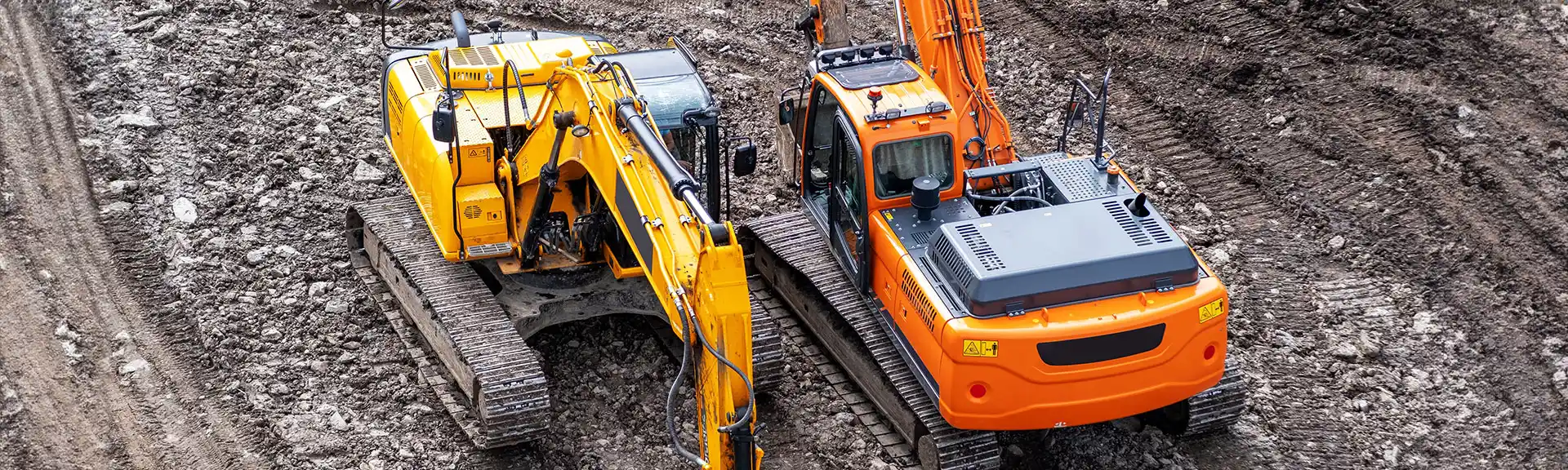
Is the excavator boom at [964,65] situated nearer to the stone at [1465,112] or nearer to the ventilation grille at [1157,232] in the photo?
the ventilation grille at [1157,232]

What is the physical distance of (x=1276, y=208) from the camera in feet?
43.0

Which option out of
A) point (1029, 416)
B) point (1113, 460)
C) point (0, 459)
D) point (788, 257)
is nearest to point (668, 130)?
point (788, 257)

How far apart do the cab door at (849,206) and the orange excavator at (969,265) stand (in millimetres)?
19

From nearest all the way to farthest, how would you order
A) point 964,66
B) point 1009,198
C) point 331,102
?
point 1009,198 < point 964,66 < point 331,102

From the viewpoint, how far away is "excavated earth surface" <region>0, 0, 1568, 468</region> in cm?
1049

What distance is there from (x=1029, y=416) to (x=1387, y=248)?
4.82 metres

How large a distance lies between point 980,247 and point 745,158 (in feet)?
5.25

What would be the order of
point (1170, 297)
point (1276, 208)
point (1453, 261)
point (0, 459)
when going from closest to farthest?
point (1170, 297) < point (0, 459) < point (1453, 261) < point (1276, 208)

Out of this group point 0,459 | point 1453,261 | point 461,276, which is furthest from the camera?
point 1453,261

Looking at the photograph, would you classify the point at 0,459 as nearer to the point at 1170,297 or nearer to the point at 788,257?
the point at 788,257

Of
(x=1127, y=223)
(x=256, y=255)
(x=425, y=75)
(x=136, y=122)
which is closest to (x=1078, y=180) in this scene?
(x=1127, y=223)

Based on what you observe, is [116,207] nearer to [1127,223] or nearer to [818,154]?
[818,154]

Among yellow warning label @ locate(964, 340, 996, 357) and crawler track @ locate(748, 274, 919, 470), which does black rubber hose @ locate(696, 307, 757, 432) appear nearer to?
yellow warning label @ locate(964, 340, 996, 357)

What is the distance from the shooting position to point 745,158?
9102mm
